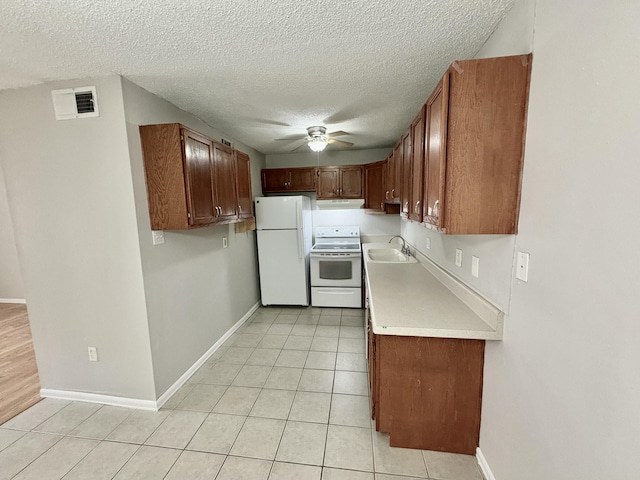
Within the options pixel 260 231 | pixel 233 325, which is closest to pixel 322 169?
pixel 260 231

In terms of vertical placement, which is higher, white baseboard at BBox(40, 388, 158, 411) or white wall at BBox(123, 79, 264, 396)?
white wall at BBox(123, 79, 264, 396)

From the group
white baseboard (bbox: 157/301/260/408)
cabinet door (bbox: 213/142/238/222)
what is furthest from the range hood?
white baseboard (bbox: 157/301/260/408)

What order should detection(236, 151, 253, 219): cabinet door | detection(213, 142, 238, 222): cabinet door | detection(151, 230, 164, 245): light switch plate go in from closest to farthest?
detection(151, 230, 164, 245): light switch plate < detection(213, 142, 238, 222): cabinet door < detection(236, 151, 253, 219): cabinet door

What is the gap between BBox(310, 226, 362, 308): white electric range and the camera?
3818 millimetres

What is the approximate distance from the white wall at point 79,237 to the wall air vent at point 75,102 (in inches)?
1.8

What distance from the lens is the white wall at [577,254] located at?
Result: 0.70 meters

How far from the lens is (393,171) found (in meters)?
2.95

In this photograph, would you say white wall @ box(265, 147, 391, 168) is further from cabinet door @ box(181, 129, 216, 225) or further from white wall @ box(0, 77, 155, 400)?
white wall @ box(0, 77, 155, 400)

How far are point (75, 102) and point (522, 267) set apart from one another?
9.53 ft

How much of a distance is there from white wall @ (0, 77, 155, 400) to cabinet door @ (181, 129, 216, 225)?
1.25ft

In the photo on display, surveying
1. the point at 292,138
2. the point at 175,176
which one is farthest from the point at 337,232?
the point at 175,176

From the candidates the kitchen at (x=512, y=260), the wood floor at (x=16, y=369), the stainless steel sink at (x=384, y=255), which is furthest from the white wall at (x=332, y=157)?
the wood floor at (x=16, y=369)

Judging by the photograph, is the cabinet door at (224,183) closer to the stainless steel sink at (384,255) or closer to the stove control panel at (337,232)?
the stainless steel sink at (384,255)

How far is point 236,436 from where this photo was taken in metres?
1.79
